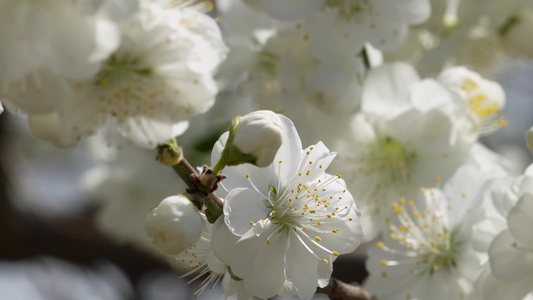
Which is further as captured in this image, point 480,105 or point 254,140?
point 480,105

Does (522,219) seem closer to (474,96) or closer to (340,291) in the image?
(340,291)

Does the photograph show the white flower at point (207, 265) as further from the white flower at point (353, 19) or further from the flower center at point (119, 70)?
the white flower at point (353, 19)

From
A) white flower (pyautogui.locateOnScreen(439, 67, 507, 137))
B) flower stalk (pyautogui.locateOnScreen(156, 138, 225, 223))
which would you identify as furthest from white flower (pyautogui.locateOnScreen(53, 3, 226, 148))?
white flower (pyautogui.locateOnScreen(439, 67, 507, 137))

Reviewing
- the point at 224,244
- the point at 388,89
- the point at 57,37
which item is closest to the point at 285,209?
the point at 224,244

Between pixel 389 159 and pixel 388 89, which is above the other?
pixel 388 89

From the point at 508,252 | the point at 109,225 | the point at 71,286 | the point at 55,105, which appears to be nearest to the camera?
the point at 55,105

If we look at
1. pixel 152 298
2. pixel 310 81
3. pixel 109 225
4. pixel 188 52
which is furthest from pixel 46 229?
pixel 188 52

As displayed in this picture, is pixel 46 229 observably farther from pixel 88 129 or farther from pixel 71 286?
pixel 88 129
